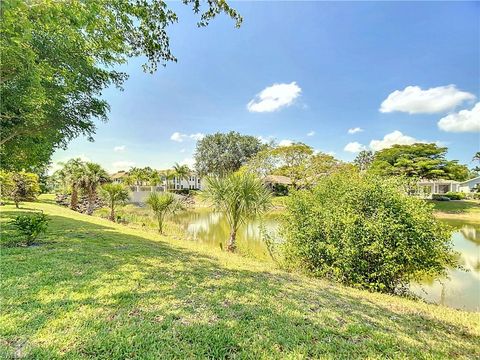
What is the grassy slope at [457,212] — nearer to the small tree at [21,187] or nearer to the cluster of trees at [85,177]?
A: the cluster of trees at [85,177]

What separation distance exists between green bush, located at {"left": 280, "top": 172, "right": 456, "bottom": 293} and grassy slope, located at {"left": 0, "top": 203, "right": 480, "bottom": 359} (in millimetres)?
1142

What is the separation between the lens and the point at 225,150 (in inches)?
1764

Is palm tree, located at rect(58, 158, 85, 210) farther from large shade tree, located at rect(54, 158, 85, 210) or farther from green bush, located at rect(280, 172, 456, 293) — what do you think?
green bush, located at rect(280, 172, 456, 293)

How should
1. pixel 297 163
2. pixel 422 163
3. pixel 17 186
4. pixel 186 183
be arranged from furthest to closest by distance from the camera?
pixel 186 183
pixel 422 163
pixel 297 163
pixel 17 186

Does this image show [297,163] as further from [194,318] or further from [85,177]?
[194,318]

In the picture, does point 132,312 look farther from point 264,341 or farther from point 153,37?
point 153,37

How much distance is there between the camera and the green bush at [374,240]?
5430 millimetres

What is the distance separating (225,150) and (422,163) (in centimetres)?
2904

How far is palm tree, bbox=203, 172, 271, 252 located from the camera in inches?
347

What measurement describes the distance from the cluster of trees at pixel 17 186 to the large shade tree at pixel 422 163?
108 ft

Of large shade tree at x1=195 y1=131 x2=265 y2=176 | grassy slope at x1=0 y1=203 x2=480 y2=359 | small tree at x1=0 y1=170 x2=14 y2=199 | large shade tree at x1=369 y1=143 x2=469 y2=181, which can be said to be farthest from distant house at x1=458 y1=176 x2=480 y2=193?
small tree at x1=0 y1=170 x2=14 y2=199

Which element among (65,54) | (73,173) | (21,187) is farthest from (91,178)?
(65,54)

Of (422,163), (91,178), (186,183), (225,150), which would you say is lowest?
(91,178)

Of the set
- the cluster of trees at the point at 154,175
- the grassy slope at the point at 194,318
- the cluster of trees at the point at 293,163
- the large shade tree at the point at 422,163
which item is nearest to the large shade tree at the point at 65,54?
the grassy slope at the point at 194,318
